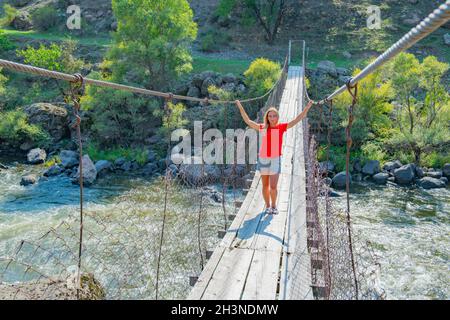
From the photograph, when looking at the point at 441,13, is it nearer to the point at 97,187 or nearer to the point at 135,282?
the point at 135,282

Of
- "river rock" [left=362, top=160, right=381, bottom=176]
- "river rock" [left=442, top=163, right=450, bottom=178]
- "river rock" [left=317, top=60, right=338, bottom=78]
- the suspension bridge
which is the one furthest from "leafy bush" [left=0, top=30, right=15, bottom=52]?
the suspension bridge

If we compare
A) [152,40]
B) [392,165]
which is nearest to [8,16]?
[152,40]

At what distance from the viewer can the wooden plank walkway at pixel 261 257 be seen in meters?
2.66

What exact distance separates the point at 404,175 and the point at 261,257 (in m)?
8.87

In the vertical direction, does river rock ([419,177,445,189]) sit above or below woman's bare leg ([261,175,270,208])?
below

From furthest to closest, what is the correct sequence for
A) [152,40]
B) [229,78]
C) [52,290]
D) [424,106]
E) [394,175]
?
[229,78] → [152,40] → [424,106] → [394,175] → [52,290]

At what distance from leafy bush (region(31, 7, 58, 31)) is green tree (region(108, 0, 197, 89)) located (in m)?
9.71

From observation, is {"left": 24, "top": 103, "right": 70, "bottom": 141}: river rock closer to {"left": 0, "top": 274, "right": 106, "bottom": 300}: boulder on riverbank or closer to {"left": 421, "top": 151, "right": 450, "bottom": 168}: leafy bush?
{"left": 421, "top": 151, "right": 450, "bottom": 168}: leafy bush

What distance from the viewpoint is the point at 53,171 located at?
11641 mm

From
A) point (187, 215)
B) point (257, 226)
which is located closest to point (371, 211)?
point (187, 215)

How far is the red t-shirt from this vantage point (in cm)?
371

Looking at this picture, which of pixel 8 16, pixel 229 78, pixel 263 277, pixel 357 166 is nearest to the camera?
pixel 263 277

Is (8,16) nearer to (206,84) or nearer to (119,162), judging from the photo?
(206,84)

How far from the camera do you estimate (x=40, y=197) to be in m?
9.95
